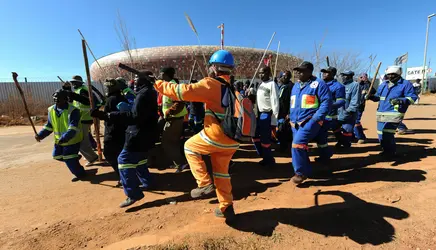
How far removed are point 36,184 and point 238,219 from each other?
4.14 m

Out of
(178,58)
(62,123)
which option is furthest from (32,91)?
(62,123)

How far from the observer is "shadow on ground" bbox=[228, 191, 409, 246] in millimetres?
2781

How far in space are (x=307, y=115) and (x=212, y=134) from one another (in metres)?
1.96

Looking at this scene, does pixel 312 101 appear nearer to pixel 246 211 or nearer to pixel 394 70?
pixel 246 211

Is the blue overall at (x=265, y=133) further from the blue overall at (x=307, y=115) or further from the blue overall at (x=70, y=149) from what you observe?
the blue overall at (x=70, y=149)

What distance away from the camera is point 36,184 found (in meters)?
4.77

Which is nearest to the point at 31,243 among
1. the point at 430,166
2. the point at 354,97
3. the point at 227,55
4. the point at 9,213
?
the point at 9,213

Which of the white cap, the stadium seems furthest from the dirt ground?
the stadium

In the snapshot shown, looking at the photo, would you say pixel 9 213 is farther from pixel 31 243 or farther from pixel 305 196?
pixel 305 196

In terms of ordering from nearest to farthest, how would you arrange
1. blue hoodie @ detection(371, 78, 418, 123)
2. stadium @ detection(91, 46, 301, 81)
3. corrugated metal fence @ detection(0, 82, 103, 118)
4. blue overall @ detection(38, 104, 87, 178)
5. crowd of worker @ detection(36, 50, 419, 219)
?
crowd of worker @ detection(36, 50, 419, 219)
blue overall @ detection(38, 104, 87, 178)
blue hoodie @ detection(371, 78, 418, 123)
corrugated metal fence @ detection(0, 82, 103, 118)
stadium @ detection(91, 46, 301, 81)

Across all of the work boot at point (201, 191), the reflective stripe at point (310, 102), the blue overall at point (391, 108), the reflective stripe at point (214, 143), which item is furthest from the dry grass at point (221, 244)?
the blue overall at point (391, 108)

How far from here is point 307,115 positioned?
13.3 ft

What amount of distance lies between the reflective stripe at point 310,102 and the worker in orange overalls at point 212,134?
5.60 feet

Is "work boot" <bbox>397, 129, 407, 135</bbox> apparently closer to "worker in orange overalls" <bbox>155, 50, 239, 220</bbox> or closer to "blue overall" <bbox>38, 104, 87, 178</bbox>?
"worker in orange overalls" <bbox>155, 50, 239, 220</bbox>
